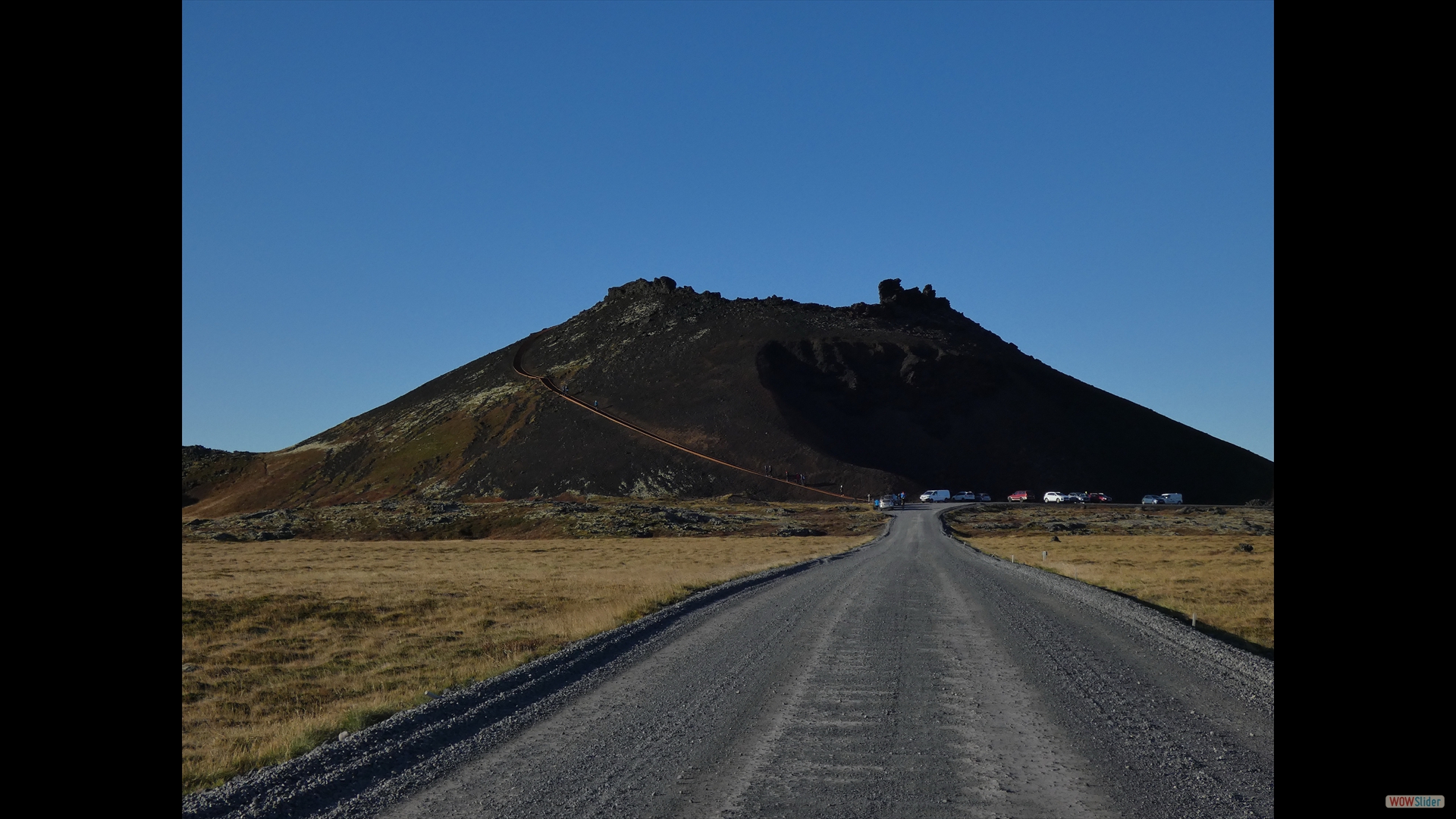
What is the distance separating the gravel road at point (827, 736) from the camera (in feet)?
21.1

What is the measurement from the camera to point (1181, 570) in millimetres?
37375

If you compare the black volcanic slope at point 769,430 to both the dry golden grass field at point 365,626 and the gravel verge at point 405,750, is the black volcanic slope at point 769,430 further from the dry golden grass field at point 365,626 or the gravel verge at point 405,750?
the gravel verge at point 405,750

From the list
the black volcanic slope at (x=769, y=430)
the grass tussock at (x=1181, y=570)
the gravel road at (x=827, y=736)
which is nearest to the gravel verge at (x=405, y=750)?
the gravel road at (x=827, y=736)

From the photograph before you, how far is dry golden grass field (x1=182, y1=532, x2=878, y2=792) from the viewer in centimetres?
1205

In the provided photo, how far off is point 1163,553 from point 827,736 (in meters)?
46.2

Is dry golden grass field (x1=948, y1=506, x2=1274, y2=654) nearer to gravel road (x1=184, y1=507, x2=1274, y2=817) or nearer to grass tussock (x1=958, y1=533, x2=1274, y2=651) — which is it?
grass tussock (x1=958, y1=533, x2=1274, y2=651)

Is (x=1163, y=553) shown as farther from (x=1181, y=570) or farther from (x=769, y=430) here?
(x=769, y=430)

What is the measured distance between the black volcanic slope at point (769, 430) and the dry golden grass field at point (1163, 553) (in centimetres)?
3341

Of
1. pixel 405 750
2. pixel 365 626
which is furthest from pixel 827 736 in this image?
pixel 365 626

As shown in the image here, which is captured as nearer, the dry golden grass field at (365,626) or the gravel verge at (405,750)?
the gravel verge at (405,750)

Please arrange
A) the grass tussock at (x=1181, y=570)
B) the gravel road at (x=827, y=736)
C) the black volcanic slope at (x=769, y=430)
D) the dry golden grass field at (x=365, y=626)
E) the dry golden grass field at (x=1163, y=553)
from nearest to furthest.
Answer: the gravel road at (x=827, y=736) → the dry golden grass field at (x=365, y=626) → the grass tussock at (x=1181, y=570) → the dry golden grass field at (x=1163, y=553) → the black volcanic slope at (x=769, y=430)

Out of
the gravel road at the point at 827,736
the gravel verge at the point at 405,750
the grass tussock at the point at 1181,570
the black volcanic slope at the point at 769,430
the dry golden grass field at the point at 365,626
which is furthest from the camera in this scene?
the black volcanic slope at the point at 769,430

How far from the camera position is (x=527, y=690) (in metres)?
10.7
